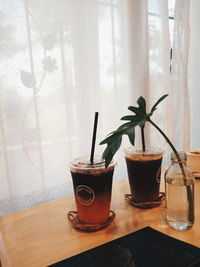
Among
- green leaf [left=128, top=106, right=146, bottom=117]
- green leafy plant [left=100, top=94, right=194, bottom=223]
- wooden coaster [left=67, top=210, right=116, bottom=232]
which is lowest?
wooden coaster [left=67, top=210, right=116, bottom=232]

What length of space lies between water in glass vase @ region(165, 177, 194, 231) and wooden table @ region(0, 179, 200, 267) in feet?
0.06

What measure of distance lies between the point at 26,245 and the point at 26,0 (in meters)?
1.00

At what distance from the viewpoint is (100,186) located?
59cm

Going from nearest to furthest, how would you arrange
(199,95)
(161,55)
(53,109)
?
(53,109), (161,55), (199,95)

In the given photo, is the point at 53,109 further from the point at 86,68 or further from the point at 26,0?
the point at 26,0

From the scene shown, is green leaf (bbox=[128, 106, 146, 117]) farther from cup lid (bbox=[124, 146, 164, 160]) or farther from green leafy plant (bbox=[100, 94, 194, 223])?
cup lid (bbox=[124, 146, 164, 160])

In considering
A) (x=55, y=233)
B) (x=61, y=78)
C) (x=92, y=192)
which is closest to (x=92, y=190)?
(x=92, y=192)

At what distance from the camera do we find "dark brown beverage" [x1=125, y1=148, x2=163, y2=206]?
673mm

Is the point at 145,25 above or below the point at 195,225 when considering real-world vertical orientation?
above

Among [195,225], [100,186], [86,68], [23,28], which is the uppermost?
[23,28]

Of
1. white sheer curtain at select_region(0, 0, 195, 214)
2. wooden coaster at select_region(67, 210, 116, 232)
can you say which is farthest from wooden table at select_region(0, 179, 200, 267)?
white sheer curtain at select_region(0, 0, 195, 214)

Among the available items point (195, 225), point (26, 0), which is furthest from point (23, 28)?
point (195, 225)

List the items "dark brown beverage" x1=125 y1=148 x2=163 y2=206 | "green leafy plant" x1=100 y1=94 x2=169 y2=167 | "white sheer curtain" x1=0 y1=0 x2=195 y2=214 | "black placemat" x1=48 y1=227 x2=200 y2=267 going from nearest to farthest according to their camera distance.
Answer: "black placemat" x1=48 y1=227 x2=200 y2=267 < "green leafy plant" x1=100 y1=94 x2=169 y2=167 < "dark brown beverage" x1=125 y1=148 x2=163 y2=206 < "white sheer curtain" x1=0 y1=0 x2=195 y2=214

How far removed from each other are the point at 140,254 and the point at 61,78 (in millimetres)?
904
